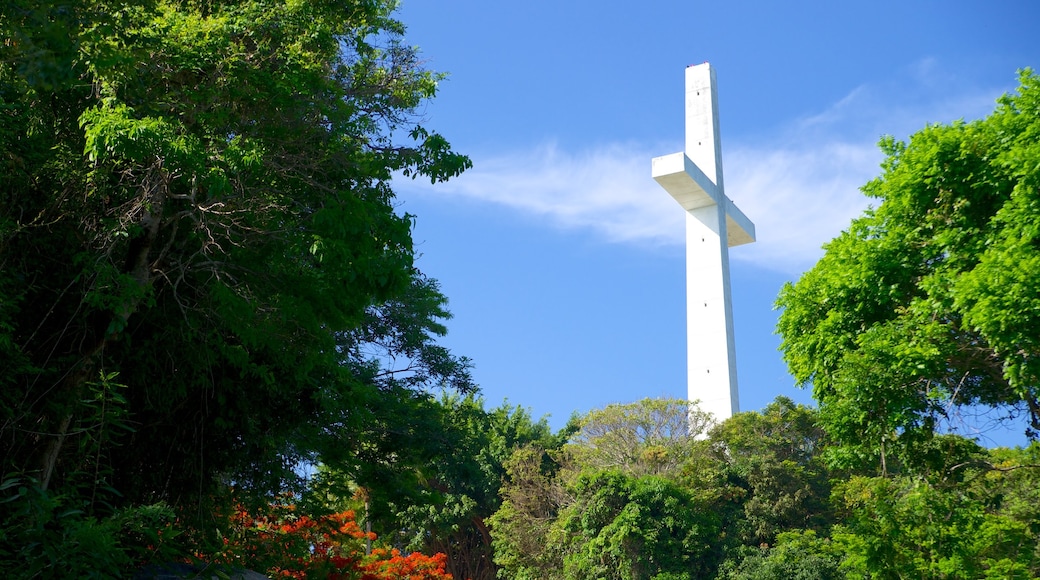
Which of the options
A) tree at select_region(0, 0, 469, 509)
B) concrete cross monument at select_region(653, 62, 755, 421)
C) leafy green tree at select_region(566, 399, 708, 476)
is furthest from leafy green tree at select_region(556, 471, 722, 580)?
tree at select_region(0, 0, 469, 509)

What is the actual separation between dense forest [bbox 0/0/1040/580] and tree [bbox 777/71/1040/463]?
1.2 inches

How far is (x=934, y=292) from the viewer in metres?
10.7

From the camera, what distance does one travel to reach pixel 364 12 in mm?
9453

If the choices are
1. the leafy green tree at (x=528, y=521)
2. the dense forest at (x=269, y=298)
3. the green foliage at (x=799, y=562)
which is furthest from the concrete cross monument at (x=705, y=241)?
the dense forest at (x=269, y=298)

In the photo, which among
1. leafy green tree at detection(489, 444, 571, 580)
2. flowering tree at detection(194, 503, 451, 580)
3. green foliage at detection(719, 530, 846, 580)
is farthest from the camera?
leafy green tree at detection(489, 444, 571, 580)

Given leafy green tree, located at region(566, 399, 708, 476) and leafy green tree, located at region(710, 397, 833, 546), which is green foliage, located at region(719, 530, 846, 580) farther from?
leafy green tree, located at region(566, 399, 708, 476)

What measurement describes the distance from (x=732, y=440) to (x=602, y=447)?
430cm

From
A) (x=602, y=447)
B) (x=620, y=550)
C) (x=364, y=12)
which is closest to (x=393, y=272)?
(x=364, y=12)

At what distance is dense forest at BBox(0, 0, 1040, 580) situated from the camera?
24.8 ft

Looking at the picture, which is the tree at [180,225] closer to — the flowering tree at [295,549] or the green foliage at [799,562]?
the flowering tree at [295,549]

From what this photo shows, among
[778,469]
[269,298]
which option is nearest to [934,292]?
[269,298]

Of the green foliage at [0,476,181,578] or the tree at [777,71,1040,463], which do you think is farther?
the tree at [777,71,1040,463]

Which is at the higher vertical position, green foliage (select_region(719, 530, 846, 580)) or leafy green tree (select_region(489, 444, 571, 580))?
leafy green tree (select_region(489, 444, 571, 580))

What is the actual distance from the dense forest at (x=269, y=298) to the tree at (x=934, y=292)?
3 cm
